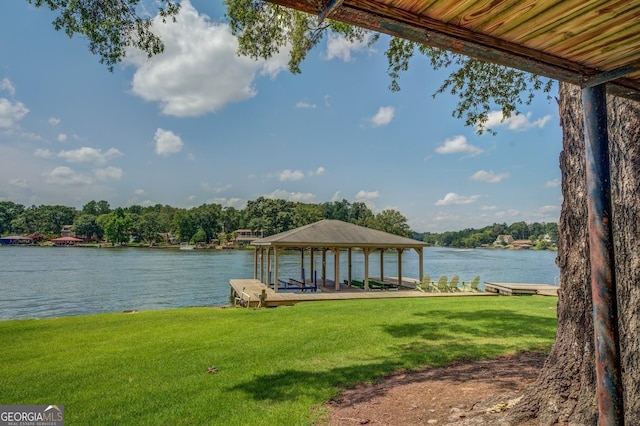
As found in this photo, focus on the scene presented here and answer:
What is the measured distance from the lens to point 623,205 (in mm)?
2723

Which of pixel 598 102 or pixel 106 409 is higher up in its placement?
pixel 598 102

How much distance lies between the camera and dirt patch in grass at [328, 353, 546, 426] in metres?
3.65

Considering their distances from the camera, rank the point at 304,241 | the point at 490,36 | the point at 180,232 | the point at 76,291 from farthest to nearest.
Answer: the point at 180,232 → the point at 76,291 → the point at 304,241 → the point at 490,36

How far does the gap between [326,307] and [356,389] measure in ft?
25.6

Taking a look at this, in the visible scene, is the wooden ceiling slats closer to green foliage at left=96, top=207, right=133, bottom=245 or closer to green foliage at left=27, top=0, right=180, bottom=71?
green foliage at left=27, top=0, right=180, bottom=71

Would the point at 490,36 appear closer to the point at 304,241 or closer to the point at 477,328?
the point at 477,328

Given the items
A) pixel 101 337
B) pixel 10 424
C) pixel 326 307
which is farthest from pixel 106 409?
pixel 326 307

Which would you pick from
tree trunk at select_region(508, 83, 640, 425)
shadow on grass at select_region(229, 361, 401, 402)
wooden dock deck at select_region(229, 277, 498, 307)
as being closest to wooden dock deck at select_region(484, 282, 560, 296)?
wooden dock deck at select_region(229, 277, 498, 307)

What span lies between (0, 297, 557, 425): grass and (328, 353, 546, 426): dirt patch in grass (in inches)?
12.5

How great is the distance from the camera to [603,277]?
1.88m

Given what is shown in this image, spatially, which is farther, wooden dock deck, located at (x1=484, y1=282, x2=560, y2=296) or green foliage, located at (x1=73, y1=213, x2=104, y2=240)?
green foliage, located at (x1=73, y1=213, x2=104, y2=240)

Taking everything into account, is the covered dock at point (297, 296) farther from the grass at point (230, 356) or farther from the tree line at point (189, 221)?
the tree line at point (189, 221)

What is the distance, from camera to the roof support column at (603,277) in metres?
1.84

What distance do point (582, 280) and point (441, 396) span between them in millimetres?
1961
